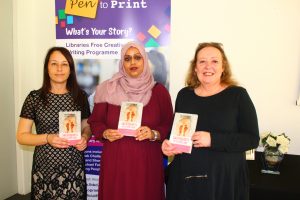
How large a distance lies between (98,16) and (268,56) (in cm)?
177

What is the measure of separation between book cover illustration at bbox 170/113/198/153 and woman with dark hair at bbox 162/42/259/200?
37mm

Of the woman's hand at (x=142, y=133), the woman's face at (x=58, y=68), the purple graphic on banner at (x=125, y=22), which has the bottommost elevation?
the woman's hand at (x=142, y=133)

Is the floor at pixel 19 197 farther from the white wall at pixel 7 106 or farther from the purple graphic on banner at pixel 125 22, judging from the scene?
the purple graphic on banner at pixel 125 22

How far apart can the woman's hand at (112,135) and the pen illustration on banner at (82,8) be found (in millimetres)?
1446

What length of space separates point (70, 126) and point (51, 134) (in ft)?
0.56

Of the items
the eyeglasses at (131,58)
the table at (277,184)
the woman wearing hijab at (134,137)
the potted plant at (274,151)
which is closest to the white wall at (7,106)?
the woman wearing hijab at (134,137)

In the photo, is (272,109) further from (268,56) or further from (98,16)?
(98,16)

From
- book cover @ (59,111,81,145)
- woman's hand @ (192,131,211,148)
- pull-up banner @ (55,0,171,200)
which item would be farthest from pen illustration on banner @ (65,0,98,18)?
woman's hand @ (192,131,211,148)

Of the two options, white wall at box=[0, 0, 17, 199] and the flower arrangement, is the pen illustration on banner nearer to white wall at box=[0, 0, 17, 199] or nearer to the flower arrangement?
white wall at box=[0, 0, 17, 199]

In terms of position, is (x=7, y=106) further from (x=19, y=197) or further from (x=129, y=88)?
(x=129, y=88)

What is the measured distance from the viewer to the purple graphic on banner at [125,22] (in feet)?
9.74

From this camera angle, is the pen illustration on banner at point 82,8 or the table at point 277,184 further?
the pen illustration on banner at point 82,8

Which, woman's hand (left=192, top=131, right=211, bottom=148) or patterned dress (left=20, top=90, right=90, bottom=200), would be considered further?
patterned dress (left=20, top=90, right=90, bottom=200)

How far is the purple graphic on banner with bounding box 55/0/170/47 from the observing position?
2.97 m
